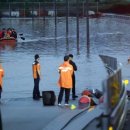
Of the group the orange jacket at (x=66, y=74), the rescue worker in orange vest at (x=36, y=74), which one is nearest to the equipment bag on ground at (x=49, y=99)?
the orange jacket at (x=66, y=74)

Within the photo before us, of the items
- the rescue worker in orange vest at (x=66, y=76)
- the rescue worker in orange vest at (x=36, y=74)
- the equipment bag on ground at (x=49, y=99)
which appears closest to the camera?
the rescue worker in orange vest at (x=66, y=76)

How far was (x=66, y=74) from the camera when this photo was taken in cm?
1428

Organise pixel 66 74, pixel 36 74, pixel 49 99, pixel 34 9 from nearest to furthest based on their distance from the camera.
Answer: pixel 66 74
pixel 49 99
pixel 36 74
pixel 34 9

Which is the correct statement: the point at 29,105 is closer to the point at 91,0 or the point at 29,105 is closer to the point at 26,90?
the point at 26,90

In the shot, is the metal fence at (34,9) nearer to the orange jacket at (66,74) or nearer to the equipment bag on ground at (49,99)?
the equipment bag on ground at (49,99)

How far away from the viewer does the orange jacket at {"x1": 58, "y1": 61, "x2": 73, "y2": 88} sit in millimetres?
14234

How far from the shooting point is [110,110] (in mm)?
3299

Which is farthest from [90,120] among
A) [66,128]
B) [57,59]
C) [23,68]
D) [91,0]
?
[91,0]

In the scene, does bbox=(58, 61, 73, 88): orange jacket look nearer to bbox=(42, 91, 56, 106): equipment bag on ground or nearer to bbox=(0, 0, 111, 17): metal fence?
bbox=(42, 91, 56, 106): equipment bag on ground

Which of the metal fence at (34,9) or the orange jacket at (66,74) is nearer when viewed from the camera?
the orange jacket at (66,74)

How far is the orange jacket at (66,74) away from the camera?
560 inches

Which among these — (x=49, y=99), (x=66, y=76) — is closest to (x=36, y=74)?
(x=49, y=99)

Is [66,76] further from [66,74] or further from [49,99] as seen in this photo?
[49,99]

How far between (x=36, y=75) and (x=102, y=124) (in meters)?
13.0
